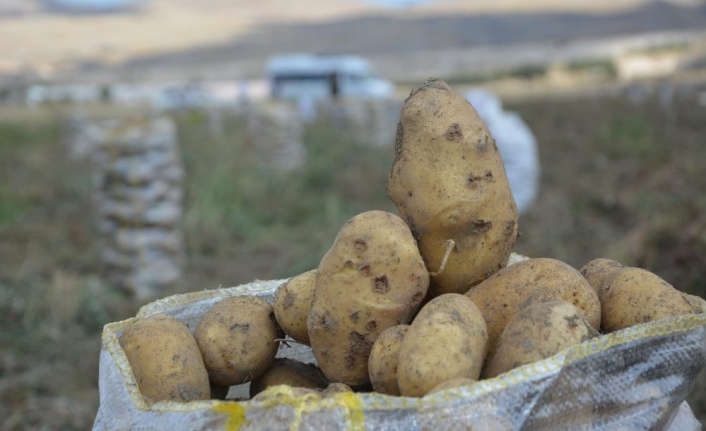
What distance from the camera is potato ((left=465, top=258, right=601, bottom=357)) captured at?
1726mm

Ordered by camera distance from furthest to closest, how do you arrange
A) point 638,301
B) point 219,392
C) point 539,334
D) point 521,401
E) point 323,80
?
point 323,80, point 219,392, point 638,301, point 539,334, point 521,401

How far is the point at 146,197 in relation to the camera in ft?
19.9

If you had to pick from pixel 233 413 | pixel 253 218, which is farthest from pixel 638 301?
pixel 253 218

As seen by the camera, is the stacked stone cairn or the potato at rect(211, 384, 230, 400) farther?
the stacked stone cairn

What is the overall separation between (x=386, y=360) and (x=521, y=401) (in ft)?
0.99

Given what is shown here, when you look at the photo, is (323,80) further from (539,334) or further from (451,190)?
(539,334)

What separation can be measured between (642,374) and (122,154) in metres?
5.08

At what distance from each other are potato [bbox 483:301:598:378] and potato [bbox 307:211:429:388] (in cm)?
24

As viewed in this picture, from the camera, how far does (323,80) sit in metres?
20.8

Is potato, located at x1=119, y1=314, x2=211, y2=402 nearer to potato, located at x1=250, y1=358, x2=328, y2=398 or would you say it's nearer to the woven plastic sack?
the woven plastic sack

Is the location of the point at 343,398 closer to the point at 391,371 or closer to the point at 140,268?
the point at 391,371

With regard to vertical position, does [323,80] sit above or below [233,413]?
below

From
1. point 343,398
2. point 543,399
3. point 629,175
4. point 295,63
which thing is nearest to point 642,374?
point 543,399

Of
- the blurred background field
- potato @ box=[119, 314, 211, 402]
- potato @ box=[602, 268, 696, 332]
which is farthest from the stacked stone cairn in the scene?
potato @ box=[602, 268, 696, 332]
